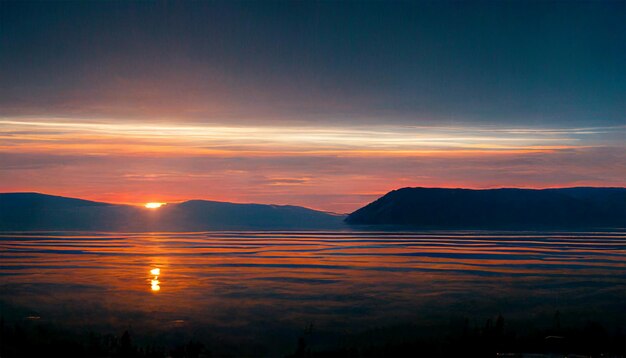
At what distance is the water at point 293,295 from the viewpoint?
16.4 meters

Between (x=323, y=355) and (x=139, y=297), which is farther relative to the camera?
(x=139, y=297)

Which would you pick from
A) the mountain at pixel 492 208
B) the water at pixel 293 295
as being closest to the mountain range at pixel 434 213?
the mountain at pixel 492 208

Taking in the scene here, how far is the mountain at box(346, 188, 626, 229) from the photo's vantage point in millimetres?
120438

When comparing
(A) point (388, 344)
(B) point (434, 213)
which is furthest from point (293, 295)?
(B) point (434, 213)

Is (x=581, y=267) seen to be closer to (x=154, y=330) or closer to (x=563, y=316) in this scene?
(x=563, y=316)

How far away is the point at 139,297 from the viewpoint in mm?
20391

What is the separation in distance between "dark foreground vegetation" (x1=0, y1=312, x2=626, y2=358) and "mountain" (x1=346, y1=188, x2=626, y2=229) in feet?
335

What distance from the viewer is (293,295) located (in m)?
20.9

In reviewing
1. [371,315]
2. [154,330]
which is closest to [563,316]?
[371,315]

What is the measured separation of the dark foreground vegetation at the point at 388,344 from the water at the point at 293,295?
0.94 feet

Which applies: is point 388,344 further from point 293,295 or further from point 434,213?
point 434,213

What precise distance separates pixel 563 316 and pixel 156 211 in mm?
117326

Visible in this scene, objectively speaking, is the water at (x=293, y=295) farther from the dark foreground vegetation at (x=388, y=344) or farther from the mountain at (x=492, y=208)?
the mountain at (x=492, y=208)

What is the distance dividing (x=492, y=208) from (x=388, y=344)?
118798 mm
